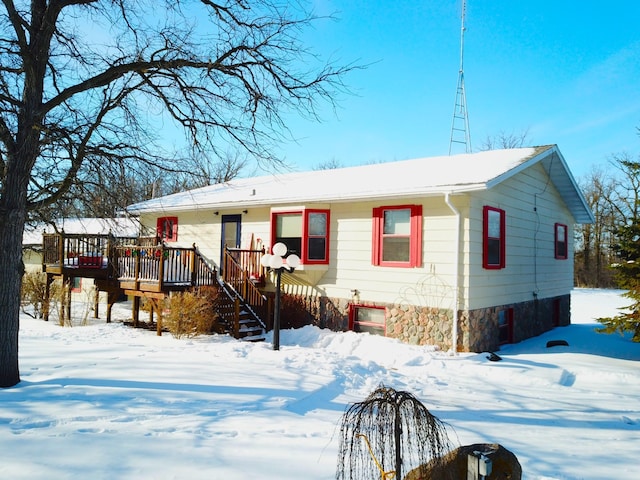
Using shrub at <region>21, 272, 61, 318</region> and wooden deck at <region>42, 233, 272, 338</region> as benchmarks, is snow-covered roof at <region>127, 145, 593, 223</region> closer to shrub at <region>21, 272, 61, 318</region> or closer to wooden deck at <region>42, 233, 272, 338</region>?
wooden deck at <region>42, 233, 272, 338</region>

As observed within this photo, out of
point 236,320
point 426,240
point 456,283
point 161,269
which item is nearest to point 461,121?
point 426,240

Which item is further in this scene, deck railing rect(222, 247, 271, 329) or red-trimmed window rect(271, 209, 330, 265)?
deck railing rect(222, 247, 271, 329)

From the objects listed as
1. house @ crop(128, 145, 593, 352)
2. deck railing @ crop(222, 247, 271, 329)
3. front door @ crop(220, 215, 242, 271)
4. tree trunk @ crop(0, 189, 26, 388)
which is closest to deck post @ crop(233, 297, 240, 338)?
deck railing @ crop(222, 247, 271, 329)

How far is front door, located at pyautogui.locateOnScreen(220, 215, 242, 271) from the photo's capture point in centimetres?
1354

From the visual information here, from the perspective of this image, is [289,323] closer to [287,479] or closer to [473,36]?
[287,479]

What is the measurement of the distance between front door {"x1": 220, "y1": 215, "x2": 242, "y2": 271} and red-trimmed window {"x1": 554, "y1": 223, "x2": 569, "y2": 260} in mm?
9924

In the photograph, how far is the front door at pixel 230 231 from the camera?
1354cm

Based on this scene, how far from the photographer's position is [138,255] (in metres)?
11.6

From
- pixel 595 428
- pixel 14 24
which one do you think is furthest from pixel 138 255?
pixel 595 428

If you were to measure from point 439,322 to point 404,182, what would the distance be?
333 centimetres

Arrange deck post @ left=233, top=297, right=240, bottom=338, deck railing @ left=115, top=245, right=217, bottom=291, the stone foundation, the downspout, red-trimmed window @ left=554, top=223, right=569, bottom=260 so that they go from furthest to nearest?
red-trimmed window @ left=554, top=223, right=569, bottom=260, deck railing @ left=115, top=245, right=217, bottom=291, deck post @ left=233, top=297, right=240, bottom=338, the stone foundation, the downspout

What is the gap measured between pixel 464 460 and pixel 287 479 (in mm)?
1348

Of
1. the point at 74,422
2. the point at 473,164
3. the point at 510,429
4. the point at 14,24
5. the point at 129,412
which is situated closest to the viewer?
the point at 74,422

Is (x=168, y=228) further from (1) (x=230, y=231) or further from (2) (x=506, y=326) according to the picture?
(2) (x=506, y=326)
